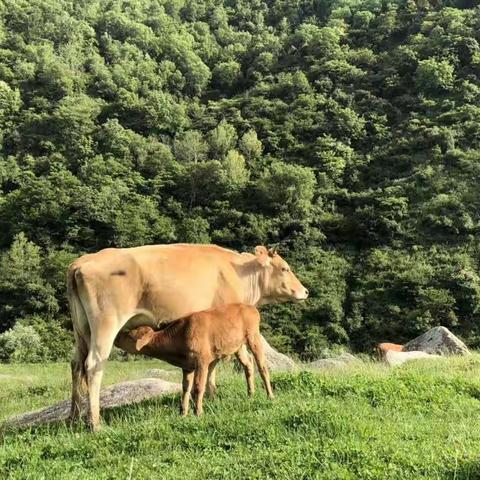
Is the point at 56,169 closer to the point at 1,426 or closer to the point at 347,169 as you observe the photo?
the point at 347,169

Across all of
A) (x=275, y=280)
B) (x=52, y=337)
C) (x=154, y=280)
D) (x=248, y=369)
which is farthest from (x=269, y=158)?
(x=154, y=280)

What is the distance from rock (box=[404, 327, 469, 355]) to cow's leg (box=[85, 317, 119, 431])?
13.8 metres

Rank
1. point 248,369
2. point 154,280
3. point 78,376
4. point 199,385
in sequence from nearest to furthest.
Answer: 1. point 199,385
2. point 154,280
3. point 78,376
4. point 248,369

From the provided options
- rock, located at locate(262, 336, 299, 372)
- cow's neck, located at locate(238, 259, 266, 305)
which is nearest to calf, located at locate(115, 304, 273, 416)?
cow's neck, located at locate(238, 259, 266, 305)

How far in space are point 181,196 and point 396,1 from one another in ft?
260

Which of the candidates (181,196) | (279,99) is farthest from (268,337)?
(279,99)

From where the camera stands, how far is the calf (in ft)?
27.2

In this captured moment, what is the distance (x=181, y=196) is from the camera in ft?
253

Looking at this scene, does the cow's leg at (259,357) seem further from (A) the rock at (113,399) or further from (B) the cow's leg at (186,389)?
(A) the rock at (113,399)

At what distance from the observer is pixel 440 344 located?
20859mm

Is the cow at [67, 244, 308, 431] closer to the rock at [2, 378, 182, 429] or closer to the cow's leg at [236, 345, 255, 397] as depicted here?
the cow's leg at [236, 345, 255, 397]

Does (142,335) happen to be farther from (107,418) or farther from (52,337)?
(52,337)

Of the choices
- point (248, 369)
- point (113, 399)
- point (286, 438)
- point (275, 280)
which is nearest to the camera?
point (286, 438)

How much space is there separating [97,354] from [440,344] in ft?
50.5
